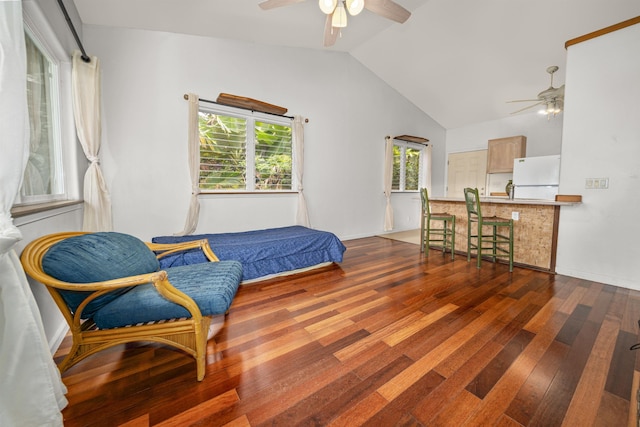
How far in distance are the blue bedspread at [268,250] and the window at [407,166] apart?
3.24 metres

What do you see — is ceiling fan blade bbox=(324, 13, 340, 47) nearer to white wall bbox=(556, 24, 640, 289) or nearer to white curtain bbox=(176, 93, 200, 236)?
white curtain bbox=(176, 93, 200, 236)

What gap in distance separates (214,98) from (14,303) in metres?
3.32

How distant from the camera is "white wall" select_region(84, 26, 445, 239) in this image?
309cm

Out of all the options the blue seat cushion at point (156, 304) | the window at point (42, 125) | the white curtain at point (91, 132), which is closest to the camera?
the blue seat cushion at point (156, 304)

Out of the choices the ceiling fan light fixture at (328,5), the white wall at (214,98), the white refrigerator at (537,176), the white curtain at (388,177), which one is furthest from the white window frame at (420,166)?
the ceiling fan light fixture at (328,5)

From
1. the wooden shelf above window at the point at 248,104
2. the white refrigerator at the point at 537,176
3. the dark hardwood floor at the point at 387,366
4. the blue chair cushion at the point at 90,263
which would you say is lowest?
the dark hardwood floor at the point at 387,366

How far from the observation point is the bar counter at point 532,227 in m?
3.20

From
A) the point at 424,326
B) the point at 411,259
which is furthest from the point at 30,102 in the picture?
the point at 411,259

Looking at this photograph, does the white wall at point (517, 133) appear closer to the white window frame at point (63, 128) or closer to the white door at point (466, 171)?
the white door at point (466, 171)

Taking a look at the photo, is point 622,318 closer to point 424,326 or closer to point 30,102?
point 424,326

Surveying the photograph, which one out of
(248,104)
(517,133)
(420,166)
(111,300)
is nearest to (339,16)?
(248,104)

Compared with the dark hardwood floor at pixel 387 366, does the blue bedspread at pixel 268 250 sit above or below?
above

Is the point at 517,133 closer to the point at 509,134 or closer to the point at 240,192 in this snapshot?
the point at 509,134

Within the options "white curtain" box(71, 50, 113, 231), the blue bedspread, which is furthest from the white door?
"white curtain" box(71, 50, 113, 231)
